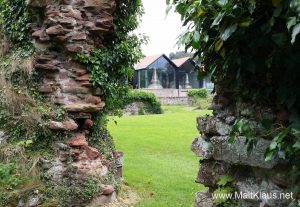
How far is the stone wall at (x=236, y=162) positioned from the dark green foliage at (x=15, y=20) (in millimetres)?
4508

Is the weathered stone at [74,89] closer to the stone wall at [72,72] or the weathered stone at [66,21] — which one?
the stone wall at [72,72]

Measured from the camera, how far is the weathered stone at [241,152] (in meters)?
3.19

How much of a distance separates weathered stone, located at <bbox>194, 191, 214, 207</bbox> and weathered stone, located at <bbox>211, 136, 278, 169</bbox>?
0.52 m

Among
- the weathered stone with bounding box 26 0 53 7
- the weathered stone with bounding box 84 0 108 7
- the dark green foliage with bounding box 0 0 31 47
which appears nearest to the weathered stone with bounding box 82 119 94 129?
the dark green foliage with bounding box 0 0 31 47

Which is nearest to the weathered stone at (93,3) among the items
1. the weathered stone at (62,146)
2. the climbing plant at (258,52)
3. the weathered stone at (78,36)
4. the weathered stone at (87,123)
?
the weathered stone at (78,36)

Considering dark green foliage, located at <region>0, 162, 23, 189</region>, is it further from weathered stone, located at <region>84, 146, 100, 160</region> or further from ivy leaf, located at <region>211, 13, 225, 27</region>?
ivy leaf, located at <region>211, 13, 225, 27</region>

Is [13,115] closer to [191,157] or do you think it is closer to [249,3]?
[249,3]

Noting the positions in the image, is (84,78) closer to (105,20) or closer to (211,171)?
(105,20)

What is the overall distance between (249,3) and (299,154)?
3.75 feet

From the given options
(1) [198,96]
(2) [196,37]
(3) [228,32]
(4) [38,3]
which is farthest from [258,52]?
(1) [198,96]

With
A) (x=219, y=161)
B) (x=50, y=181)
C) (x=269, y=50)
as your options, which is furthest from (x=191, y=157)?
(x=269, y=50)

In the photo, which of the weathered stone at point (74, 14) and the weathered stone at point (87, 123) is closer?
the weathered stone at point (74, 14)

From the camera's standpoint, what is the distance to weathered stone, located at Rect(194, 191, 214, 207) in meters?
3.95

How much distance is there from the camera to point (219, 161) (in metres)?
3.77
